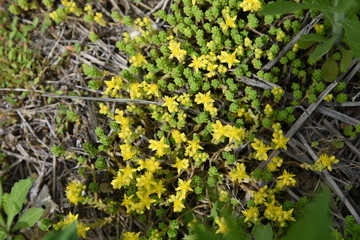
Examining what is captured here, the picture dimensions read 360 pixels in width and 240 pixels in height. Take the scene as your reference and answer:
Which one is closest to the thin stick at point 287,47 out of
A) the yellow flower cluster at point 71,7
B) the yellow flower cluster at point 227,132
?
the yellow flower cluster at point 227,132

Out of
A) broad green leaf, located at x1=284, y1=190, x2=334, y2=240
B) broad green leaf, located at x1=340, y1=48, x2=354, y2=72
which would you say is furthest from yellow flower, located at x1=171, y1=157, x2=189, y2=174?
broad green leaf, located at x1=284, y1=190, x2=334, y2=240

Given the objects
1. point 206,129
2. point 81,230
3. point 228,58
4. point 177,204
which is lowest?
point 81,230

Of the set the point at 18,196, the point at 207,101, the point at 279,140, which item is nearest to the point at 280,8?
the point at 207,101

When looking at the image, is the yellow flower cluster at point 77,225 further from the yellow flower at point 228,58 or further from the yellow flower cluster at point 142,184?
the yellow flower at point 228,58

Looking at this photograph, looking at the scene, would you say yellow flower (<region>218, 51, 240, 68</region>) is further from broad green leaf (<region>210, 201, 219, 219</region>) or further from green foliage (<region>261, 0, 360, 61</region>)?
broad green leaf (<region>210, 201, 219, 219</region>)

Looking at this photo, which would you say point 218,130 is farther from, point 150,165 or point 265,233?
point 265,233

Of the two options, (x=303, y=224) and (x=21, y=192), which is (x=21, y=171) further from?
(x=303, y=224)
